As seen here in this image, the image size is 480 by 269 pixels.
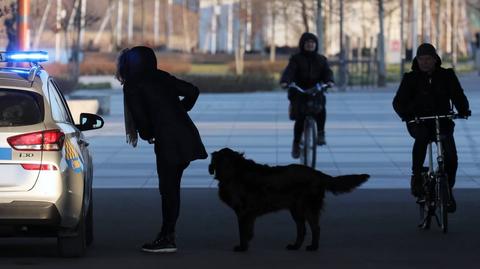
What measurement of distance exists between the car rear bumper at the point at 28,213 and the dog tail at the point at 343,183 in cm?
219

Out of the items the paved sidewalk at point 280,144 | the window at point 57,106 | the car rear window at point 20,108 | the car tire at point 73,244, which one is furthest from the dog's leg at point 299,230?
the paved sidewalk at point 280,144

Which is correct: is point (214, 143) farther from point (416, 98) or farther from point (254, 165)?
point (254, 165)

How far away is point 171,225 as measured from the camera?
1078cm

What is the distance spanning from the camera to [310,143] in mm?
17641

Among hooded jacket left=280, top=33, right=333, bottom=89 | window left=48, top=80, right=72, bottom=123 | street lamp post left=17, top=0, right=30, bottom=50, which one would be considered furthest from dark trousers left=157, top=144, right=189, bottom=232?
street lamp post left=17, top=0, right=30, bottom=50

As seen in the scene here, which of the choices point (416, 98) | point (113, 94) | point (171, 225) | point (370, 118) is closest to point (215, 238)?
point (171, 225)

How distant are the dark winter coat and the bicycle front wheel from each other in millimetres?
6875

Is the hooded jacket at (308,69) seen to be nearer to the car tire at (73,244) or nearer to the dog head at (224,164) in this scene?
the dog head at (224,164)

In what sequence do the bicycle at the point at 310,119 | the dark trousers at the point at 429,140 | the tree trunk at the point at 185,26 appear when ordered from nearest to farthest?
the dark trousers at the point at 429,140 → the bicycle at the point at 310,119 → the tree trunk at the point at 185,26

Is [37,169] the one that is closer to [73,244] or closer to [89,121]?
[73,244]

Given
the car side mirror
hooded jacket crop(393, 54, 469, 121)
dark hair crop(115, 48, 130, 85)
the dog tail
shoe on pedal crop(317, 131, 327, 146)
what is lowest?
shoe on pedal crop(317, 131, 327, 146)

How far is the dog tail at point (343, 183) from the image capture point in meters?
10.8

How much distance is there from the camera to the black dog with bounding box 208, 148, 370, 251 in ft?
34.9

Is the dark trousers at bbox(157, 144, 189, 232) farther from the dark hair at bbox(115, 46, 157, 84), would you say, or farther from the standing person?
the dark hair at bbox(115, 46, 157, 84)
